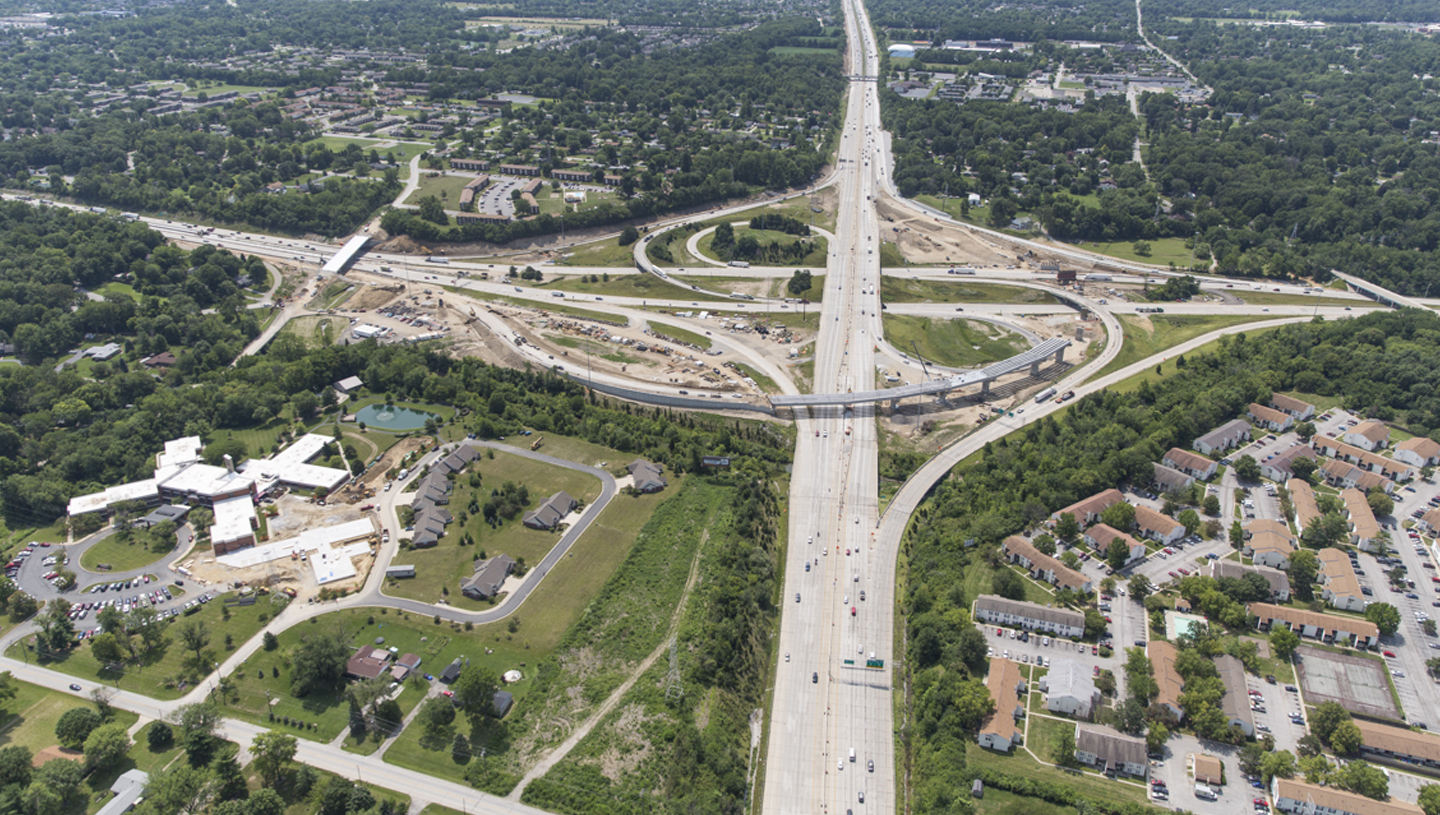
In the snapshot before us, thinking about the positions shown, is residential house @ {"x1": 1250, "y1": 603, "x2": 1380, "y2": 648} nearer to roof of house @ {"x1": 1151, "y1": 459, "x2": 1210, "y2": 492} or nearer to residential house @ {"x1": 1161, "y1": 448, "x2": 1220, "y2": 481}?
roof of house @ {"x1": 1151, "y1": 459, "x2": 1210, "y2": 492}

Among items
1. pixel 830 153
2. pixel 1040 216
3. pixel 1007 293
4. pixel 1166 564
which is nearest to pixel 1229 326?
pixel 1007 293

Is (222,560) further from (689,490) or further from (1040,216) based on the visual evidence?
(1040,216)

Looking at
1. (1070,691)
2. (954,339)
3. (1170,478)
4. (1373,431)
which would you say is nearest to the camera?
(1070,691)

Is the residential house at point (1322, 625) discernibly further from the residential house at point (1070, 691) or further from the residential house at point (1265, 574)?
the residential house at point (1070, 691)

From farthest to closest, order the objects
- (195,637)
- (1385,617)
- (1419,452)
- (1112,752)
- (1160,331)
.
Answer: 1. (1160,331)
2. (1419,452)
3. (1385,617)
4. (195,637)
5. (1112,752)

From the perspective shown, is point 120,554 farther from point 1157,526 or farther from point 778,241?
point 778,241

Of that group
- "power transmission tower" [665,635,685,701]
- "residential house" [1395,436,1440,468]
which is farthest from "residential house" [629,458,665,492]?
"residential house" [1395,436,1440,468]

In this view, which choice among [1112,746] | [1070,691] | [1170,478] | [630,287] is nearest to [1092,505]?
[1170,478]
